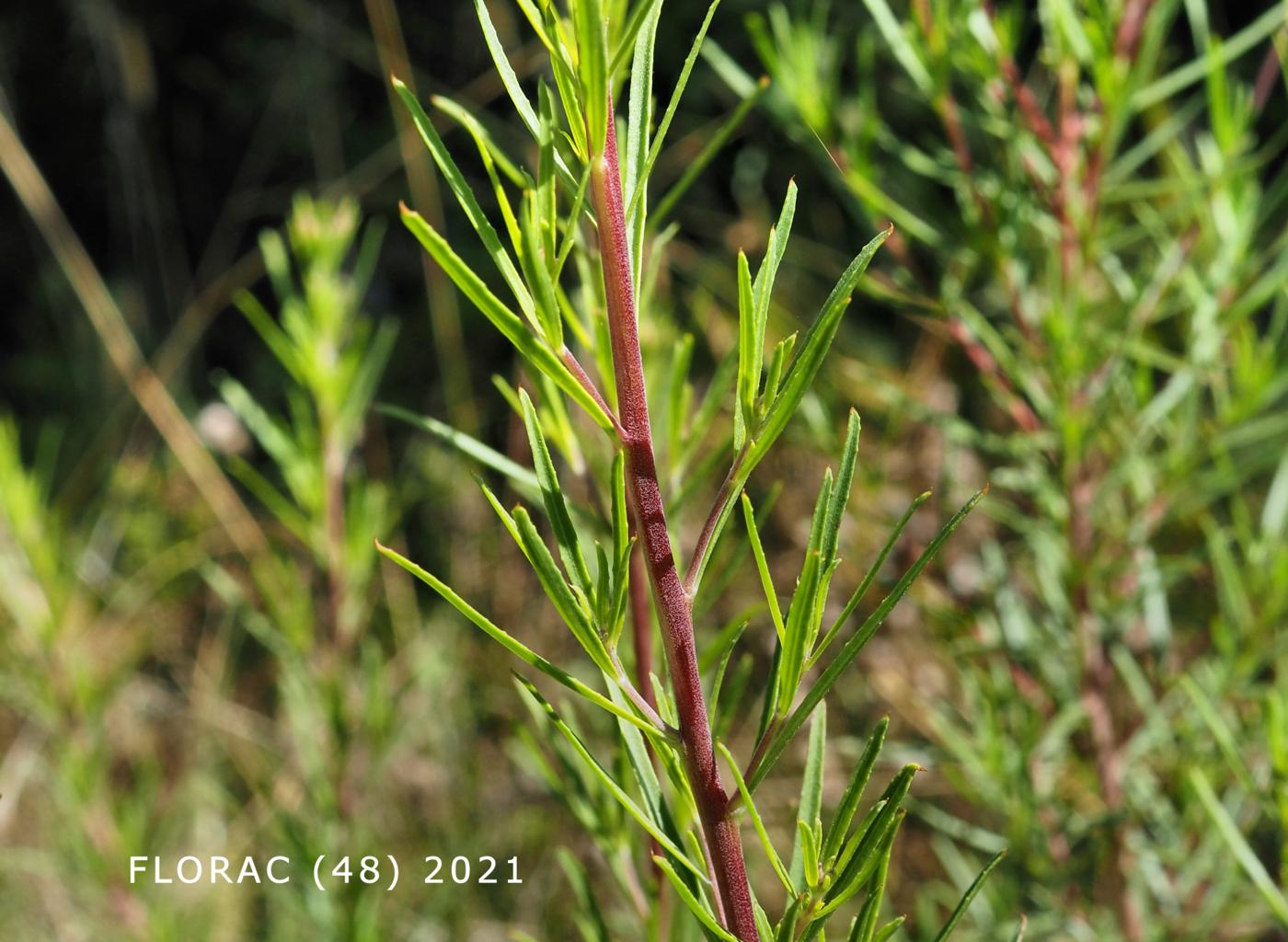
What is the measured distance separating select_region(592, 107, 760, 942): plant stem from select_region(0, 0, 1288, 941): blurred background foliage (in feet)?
0.44

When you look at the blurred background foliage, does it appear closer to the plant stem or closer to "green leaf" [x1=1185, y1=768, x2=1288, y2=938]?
"green leaf" [x1=1185, y1=768, x2=1288, y2=938]

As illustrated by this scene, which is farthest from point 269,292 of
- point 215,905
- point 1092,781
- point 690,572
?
point 690,572

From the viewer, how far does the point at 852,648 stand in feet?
0.97

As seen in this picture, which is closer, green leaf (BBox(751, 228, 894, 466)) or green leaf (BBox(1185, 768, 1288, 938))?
green leaf (BBox(751, 228, 894, 466))

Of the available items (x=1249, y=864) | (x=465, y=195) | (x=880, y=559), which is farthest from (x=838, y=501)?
(x=1249, y=864)

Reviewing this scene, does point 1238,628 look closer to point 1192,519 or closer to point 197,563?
point 1192,519

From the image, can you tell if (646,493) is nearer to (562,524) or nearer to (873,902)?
(562,524)

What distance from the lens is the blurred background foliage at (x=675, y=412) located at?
2.22 feet

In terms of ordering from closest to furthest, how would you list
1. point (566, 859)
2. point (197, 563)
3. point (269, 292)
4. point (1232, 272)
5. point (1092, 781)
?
point (566, 859) → point (1232, 272) → point (1092, 781) → point (197, 563) → point (269, 292)

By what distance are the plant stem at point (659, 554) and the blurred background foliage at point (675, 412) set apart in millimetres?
135

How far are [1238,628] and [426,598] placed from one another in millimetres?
1289

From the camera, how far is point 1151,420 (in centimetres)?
69

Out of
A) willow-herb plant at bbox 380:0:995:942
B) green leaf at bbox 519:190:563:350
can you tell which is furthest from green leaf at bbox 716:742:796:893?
green leaf at bbox 519:190:563:350

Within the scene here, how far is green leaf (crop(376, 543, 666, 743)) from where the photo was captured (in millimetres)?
274
